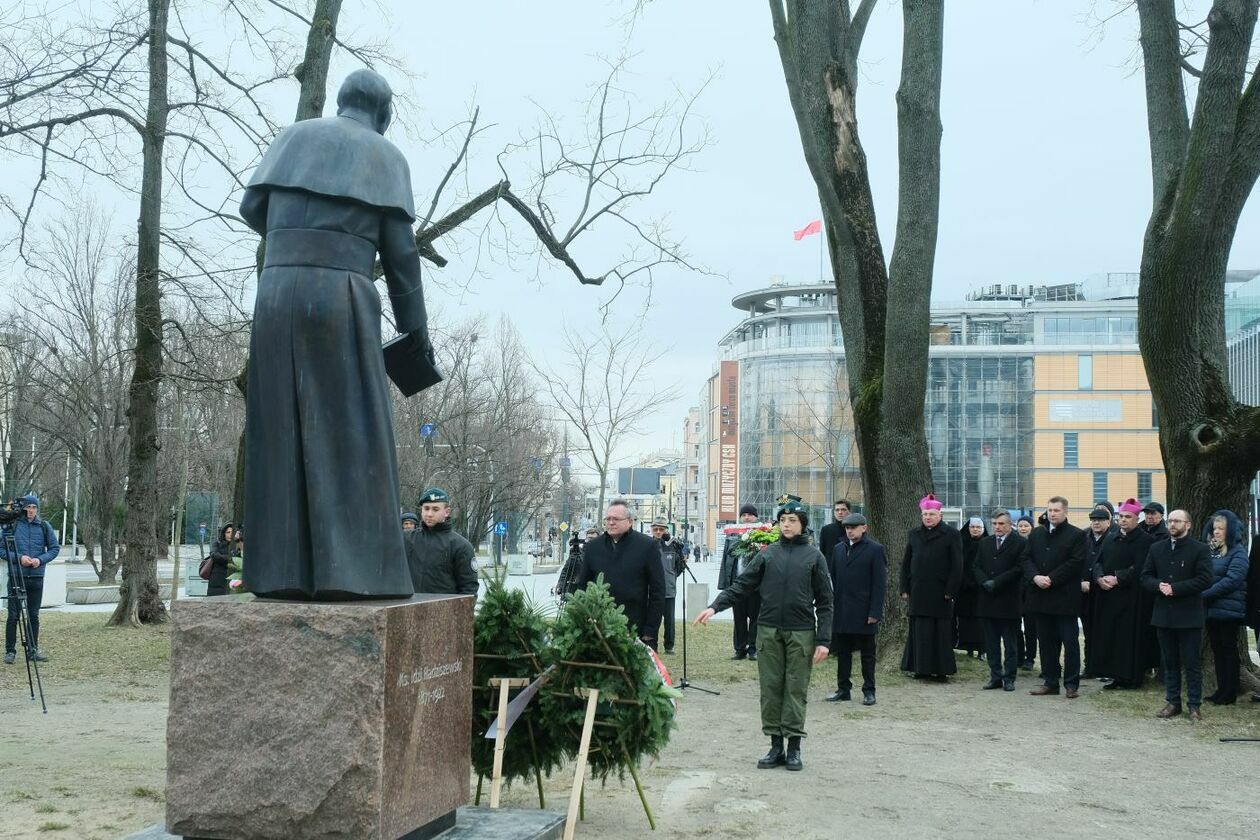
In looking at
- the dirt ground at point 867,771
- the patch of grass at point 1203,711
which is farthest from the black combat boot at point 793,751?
the patch of grass at point 1203,711

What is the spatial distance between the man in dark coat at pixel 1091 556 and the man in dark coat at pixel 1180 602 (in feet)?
6.69

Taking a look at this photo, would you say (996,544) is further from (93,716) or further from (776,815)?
(93,716)

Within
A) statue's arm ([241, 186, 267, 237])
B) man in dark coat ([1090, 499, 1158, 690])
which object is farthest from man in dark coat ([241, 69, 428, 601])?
man in dark coat ([1090, 499, 1158, 690])

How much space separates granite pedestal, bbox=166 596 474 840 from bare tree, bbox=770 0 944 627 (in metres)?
10.6

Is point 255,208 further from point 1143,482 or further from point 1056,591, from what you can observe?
point 1143,482

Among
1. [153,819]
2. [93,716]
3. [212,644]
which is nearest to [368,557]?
[212,644]

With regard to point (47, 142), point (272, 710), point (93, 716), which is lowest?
point (93, 716)

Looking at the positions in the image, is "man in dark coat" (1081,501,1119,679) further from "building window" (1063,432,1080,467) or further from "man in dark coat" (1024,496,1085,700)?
"building window" (1063,432,1080,467)

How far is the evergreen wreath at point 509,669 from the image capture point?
23.2 ft

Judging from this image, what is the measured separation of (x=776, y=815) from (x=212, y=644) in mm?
3667

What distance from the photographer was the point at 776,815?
740 centimetres

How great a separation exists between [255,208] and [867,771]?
572 cm

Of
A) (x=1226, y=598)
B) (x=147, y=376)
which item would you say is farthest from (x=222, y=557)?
(x=1226, y=598)

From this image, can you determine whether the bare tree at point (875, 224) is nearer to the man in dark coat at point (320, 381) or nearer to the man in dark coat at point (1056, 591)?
the man in dark coat at point (1056, 591)
